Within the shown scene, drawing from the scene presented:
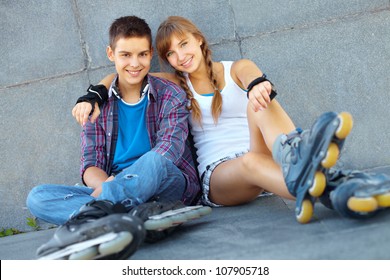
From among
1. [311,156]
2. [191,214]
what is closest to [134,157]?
[191,214]

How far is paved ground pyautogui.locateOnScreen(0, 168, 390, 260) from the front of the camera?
170cm

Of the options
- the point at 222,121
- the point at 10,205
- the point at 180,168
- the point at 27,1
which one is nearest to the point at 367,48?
the point at 222,121

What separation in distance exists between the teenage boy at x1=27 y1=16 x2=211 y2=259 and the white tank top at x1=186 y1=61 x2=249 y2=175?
101 mm

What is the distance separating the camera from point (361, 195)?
73.1 inches

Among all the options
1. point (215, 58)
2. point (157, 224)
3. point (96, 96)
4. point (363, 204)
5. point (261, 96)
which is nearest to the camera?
point (363, 204)

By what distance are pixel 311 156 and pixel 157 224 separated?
2.12ft

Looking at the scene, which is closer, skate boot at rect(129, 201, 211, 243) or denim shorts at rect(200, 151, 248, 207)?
skate boot at rect(129, 201, 211, 243)

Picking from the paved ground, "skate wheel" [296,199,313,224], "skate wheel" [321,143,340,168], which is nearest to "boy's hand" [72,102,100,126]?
the paved ground

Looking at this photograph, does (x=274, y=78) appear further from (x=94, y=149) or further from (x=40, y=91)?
(x=40, y=91)

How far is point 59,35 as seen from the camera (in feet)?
11.5

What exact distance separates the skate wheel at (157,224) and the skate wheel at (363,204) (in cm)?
72

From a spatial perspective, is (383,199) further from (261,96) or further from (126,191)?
(126,191)

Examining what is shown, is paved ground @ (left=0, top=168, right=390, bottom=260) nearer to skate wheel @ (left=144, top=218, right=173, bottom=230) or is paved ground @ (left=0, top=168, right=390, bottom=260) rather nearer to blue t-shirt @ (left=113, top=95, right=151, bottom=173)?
skate wheel @ (left=144, top=218, right=173, bottom=230)

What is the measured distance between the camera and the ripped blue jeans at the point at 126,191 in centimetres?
250
